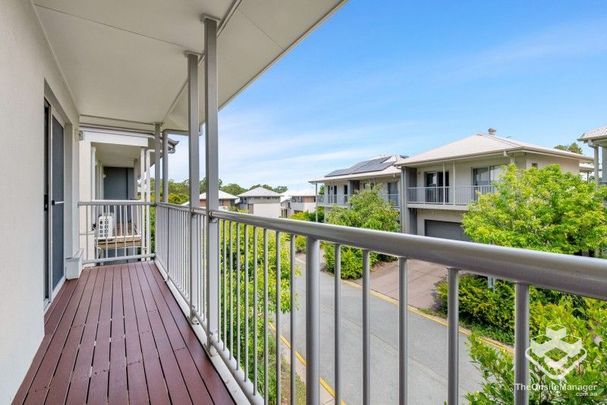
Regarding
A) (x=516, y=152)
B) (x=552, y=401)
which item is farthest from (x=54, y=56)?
(x=516, y=152)

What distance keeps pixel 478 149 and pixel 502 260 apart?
2.80 m

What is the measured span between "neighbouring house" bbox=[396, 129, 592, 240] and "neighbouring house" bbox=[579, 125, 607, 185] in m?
0.76

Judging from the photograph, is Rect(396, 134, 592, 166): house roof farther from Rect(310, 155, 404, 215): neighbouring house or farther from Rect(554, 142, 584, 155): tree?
Rect(310, 155, 404, 215): neighbouring house

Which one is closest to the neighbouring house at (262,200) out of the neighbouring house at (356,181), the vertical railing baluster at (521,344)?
the neighbouring house at (356,181)

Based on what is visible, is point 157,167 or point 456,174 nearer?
point 456,174

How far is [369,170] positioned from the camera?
684cm

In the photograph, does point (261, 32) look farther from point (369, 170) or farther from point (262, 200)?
point (262, 200)

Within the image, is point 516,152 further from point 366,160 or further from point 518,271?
point 366,160

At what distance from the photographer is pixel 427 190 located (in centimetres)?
339

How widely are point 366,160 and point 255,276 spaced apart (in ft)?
23.7

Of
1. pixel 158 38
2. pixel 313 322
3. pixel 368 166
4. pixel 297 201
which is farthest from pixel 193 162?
pixel 297 201

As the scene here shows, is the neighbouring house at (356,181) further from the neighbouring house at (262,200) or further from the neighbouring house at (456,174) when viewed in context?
the neighbouring house at (456,174)

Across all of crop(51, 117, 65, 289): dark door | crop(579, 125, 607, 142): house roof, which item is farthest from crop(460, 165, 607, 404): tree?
crop(51, 117, 65, 289): dark door

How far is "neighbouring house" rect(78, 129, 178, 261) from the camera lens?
550 cm
